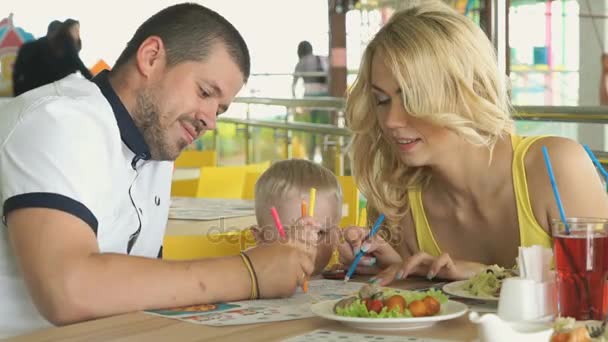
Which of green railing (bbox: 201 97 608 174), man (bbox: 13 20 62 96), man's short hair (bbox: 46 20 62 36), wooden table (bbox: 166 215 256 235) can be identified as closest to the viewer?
green railing (bbox: 201 97 608 174)

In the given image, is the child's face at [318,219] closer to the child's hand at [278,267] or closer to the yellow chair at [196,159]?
the child's hand at [278,267]

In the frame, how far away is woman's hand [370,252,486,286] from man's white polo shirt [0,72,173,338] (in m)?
0.53

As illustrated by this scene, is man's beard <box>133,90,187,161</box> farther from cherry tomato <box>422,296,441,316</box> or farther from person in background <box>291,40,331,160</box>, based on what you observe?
person in background <box>291,40,331,160</box>

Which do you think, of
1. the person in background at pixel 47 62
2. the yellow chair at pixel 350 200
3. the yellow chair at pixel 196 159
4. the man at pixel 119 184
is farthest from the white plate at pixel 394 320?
the person in background at pixel 47 62

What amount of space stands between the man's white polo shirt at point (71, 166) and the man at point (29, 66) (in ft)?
14.7

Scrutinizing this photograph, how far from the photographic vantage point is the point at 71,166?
1570mm

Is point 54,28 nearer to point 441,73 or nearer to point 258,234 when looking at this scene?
point 258,234

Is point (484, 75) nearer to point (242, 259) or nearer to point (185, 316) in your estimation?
point (242, 259)

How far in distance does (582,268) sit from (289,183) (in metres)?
0.97

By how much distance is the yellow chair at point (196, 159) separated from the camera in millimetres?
5742

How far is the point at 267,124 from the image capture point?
601cm

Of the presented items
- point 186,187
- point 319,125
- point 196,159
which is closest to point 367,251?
point 186,187

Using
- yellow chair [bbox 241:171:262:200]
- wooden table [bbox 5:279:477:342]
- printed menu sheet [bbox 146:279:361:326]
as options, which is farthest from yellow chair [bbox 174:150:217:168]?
wooden table [bbox 5:279:477:342]

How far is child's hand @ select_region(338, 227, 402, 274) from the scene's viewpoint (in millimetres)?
2012
